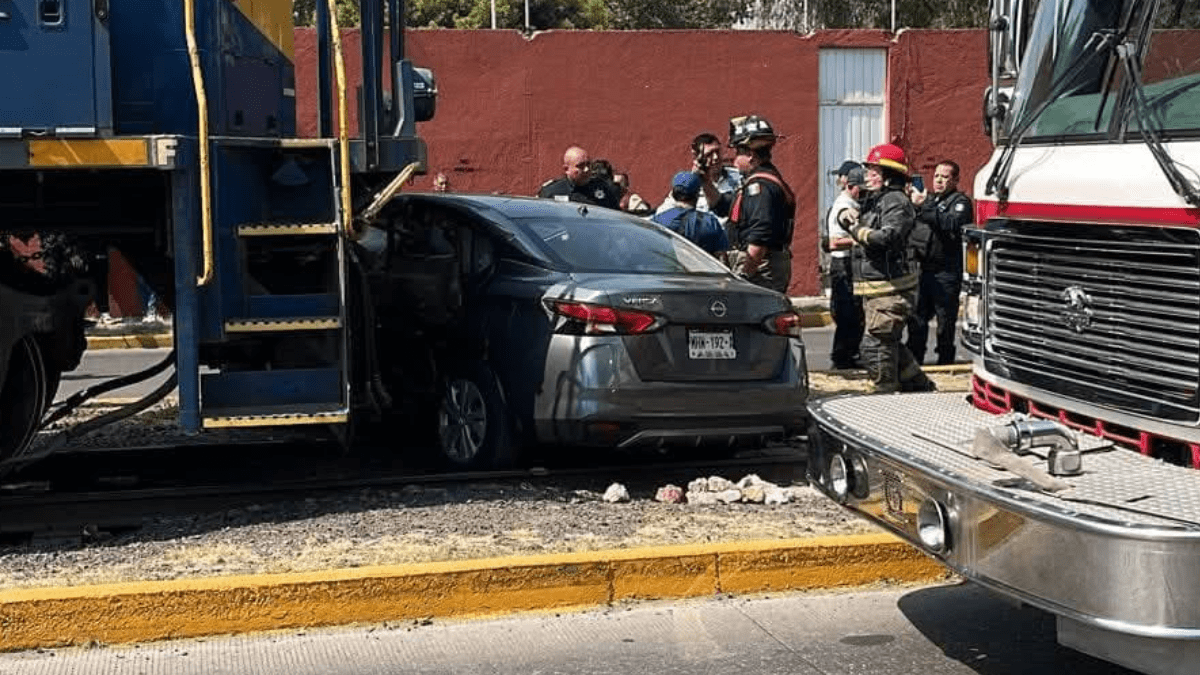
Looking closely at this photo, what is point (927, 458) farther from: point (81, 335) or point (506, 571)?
point (81, 335)

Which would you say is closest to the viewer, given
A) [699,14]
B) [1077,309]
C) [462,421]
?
[1077,309]

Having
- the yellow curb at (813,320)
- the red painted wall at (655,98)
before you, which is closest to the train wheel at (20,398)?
the red painted wall at (655,98)

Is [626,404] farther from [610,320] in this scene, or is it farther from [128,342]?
[128,342]

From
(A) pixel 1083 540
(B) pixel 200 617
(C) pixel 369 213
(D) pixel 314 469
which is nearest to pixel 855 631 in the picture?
(A) pixel 1083 540

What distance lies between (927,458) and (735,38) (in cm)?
1546

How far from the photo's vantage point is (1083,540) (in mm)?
3920

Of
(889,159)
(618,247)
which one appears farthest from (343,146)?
(889,159)

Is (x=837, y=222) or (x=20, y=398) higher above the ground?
(x=837, y=222)

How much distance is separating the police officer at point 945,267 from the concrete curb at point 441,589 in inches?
→ 250

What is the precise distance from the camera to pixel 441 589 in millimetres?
6090

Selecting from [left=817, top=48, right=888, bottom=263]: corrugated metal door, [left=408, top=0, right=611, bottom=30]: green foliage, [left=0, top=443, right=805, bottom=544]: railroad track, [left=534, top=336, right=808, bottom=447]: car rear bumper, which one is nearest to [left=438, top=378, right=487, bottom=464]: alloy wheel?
[left=0, top=443, right=805, bottom=544]: railroad track

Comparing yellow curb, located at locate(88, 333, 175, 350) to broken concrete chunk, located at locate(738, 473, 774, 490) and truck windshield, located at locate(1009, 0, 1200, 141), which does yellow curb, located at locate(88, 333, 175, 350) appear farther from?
truck windshield, located at locate(1009, 0, 1200, 141)

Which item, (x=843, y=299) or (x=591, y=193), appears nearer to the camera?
(x=591, y=193)

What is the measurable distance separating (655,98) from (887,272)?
32.2 ft
